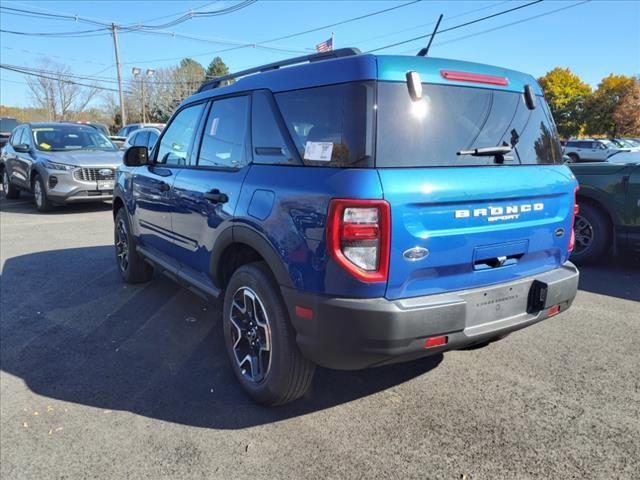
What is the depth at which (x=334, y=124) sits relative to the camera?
238 centimetres

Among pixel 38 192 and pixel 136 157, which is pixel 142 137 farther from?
pixel 136 157

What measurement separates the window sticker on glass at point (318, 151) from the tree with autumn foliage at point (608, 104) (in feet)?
155

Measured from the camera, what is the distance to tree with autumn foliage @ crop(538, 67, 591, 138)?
44.9m

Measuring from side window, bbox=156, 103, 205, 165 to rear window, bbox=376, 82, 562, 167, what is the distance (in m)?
1.98

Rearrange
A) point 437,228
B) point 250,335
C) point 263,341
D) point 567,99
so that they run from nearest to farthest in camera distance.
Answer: point 437,228
point 263,341
point 250,335
point 567,99

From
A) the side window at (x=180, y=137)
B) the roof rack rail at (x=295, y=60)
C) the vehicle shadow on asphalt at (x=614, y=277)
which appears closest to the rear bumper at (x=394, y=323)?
the roof rack rail at (x=295, y=60)

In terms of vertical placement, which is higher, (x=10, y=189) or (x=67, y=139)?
(x=67, y=139)

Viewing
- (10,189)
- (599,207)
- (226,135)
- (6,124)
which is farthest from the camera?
(6,124)

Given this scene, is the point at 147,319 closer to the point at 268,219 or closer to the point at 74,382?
the point at 74,382

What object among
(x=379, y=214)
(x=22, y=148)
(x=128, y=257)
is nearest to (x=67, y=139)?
(x=22, y=148)

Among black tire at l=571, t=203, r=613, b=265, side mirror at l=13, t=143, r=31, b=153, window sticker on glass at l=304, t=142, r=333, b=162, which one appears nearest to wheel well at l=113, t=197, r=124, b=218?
window sticker on glass at l=304, t=142, r=333, b=162

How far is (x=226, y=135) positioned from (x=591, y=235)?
4.82 metres

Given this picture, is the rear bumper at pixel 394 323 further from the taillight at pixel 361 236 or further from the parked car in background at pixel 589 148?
the parked car in background at pixel 589 148

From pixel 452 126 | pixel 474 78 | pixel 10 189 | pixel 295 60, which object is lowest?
pixel 10 189
